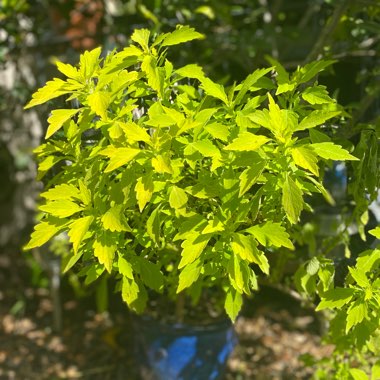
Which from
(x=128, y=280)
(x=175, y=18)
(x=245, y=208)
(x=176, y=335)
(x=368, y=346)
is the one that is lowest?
(x=176, y=335)

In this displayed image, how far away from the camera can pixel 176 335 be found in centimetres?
280

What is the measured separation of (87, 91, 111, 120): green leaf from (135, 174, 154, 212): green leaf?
0.20 m

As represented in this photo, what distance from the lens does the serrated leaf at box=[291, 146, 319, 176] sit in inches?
58.4

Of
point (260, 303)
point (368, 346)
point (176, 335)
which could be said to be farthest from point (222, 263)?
point (260, 303)

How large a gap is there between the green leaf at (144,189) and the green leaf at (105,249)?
201mm

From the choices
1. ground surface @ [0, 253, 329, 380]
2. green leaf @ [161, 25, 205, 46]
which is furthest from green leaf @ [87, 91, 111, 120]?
ground surface @ [0, 253, 329, 380]

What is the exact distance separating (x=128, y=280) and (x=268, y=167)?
53 cm

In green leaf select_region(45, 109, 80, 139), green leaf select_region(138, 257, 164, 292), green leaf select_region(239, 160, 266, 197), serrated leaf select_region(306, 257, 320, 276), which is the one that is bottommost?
serrated leaf select_region(306, 257, 320, 276)

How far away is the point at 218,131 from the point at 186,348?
1.50 m

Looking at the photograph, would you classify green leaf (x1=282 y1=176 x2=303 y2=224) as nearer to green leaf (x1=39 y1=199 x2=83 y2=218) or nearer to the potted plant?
the potted plant

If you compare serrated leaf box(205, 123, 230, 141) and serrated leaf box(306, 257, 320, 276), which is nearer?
serrated leaf box(205, 123, 230, 141)

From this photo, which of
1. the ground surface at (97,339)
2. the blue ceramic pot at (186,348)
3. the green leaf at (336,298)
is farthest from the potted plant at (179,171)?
→ the ground surface at (97,339)

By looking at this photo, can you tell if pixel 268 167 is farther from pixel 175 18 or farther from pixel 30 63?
pixel 30 63

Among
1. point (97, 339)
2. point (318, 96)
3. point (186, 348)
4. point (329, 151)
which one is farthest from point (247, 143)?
point (97, 339)
